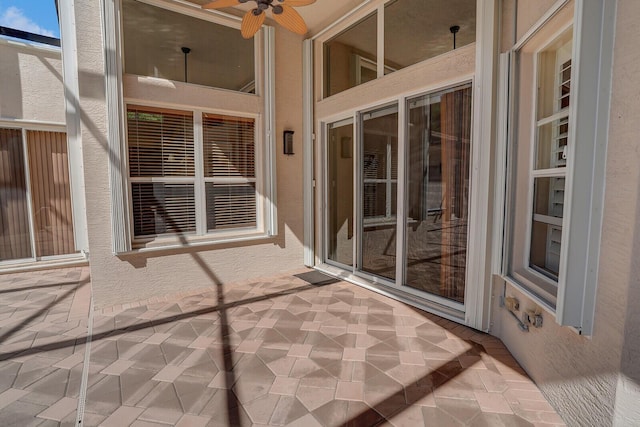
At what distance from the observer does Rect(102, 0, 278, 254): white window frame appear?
10.8ft

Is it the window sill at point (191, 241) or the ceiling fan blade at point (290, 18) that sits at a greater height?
the ceiling fan blade at point (290, 18)

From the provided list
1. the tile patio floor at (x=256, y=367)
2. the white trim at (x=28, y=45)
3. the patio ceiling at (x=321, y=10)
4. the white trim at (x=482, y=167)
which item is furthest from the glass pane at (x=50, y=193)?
the white trim at (x=482, y=167)

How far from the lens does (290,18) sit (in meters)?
2.80

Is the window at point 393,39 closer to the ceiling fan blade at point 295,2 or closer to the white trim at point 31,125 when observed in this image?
the ceiling fan blade at point 295,2

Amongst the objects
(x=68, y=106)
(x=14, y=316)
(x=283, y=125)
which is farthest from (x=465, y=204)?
(x=14, y=316)

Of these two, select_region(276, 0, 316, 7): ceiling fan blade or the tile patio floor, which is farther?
select_region(276, 0, 316, 7): ceiling fan blade

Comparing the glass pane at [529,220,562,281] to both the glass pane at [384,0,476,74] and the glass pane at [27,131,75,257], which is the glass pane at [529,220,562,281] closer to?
the glass pane at [384,0,476,74]

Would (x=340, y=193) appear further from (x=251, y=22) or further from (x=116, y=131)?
(x=116, y=131)

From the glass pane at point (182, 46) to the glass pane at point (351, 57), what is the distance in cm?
108

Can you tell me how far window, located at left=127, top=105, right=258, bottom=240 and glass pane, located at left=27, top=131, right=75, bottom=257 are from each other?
239 cm

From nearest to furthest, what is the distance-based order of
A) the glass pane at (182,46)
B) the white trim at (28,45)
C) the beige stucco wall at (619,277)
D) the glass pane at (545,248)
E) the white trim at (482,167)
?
the beige stucco wall at (619,277)
the glass pane at (545,248)
the white trim at (482,167)
the glass pane at (182,46)
the white trim at (28,45)

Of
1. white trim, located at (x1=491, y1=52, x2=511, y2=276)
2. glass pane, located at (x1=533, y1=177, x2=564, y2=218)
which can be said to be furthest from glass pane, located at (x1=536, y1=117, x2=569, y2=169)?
white trim, located at (x1=491, y1=52, x2=511, y2=276)

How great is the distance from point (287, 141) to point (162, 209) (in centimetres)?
188

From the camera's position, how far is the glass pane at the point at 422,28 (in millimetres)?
2832
